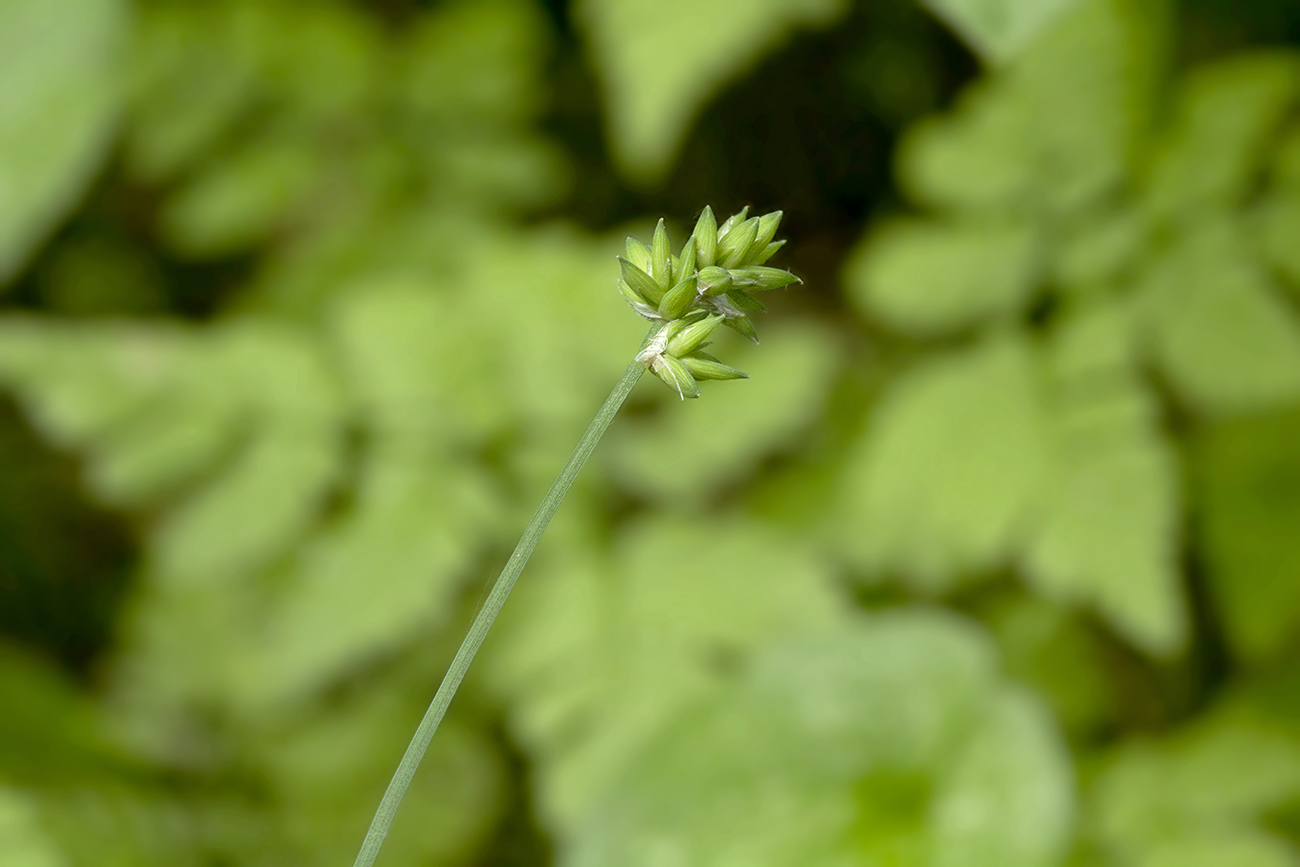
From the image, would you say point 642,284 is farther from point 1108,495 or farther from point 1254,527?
point 1254,527

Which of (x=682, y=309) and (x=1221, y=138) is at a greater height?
(x=682, y=309)

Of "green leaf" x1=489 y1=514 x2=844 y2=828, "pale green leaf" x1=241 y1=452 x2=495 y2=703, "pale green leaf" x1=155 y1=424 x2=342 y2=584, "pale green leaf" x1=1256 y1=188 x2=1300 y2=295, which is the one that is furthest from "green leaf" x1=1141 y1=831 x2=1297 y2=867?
"pale green leaf" x1=155 y1=424 x2=342 y2=584

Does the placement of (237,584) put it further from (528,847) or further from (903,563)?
(903,563)

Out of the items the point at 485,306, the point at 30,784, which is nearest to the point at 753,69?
the point at 485,306

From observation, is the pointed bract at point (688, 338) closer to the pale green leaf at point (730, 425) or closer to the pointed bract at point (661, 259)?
the pointed bract at point (661, 259)

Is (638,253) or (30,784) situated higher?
(638,253)

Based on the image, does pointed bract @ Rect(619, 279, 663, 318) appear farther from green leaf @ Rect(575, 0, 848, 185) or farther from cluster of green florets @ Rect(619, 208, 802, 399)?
green leaf @ Rect(575, 0, 848, 185)

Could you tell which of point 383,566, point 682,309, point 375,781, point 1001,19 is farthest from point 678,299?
point 375,781
